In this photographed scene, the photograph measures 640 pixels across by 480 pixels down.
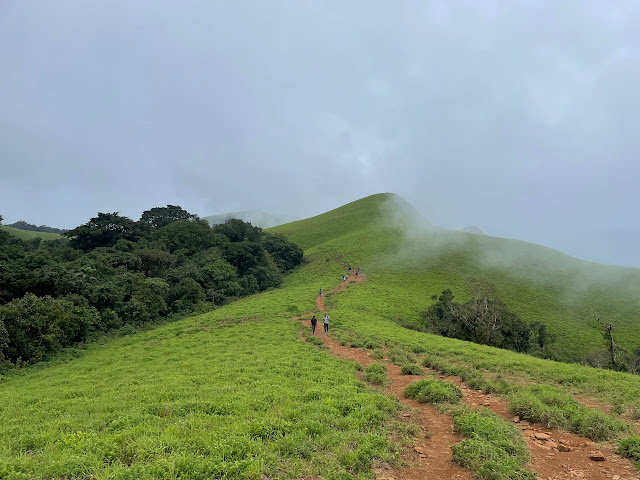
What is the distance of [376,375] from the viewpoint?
14.1 meters

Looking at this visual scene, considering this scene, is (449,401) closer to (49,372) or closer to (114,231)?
(49,372)

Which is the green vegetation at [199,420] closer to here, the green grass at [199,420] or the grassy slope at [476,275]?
the green grass at [199,420]

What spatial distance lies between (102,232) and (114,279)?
26.2 metres

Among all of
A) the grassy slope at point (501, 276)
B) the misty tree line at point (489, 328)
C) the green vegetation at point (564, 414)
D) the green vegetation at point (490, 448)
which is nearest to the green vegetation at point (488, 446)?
the green vegetation at point (490, 448)

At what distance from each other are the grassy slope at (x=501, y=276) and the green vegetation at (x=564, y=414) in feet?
84.8

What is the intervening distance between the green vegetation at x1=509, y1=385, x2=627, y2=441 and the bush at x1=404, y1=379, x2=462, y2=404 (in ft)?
5.81

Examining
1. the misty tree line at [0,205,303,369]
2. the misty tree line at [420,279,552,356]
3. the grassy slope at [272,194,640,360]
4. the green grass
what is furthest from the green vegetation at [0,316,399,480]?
the grassy slope at [272,194,640,360]

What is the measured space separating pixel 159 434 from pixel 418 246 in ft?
242

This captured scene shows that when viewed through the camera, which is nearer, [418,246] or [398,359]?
[398,359]

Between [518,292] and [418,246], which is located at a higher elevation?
[418,246]

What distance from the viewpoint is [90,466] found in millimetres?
6012

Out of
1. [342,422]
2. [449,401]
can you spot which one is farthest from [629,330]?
[342,422]

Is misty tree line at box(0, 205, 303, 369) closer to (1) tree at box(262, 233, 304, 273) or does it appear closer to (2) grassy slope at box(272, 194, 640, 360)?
(1) tree at box(262, 233, 304, 273)

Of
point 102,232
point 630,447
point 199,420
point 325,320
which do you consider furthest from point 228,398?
point 102,232
